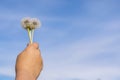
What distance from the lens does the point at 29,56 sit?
3.76 meters

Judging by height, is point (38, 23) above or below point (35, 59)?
above

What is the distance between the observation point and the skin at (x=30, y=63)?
3510mm

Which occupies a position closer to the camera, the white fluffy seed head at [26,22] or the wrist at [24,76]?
the wrist at [24,76]

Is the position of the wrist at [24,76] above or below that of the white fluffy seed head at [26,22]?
below

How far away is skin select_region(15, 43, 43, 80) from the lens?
11.5ft

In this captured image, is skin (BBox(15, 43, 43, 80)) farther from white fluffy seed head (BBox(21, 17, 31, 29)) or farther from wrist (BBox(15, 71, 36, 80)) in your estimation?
white fluffy seed head (BBox(21, 17, 31, 29))

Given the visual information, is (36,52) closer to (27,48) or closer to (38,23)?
(27,48)

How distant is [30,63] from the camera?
3.72 metres

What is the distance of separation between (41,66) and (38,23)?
3.91ft

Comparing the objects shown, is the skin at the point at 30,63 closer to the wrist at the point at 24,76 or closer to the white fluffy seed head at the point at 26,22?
the wrist at the point at 24,76

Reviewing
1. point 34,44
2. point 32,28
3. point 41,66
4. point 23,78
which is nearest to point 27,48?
point 34,44

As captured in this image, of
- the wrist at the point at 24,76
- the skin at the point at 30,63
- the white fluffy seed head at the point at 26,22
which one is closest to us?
the wrist at the point at 24,76

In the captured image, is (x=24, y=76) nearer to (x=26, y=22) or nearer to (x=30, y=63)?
(x=30, y=63)

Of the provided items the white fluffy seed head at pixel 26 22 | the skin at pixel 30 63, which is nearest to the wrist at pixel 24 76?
the skin at pixel 30 63
